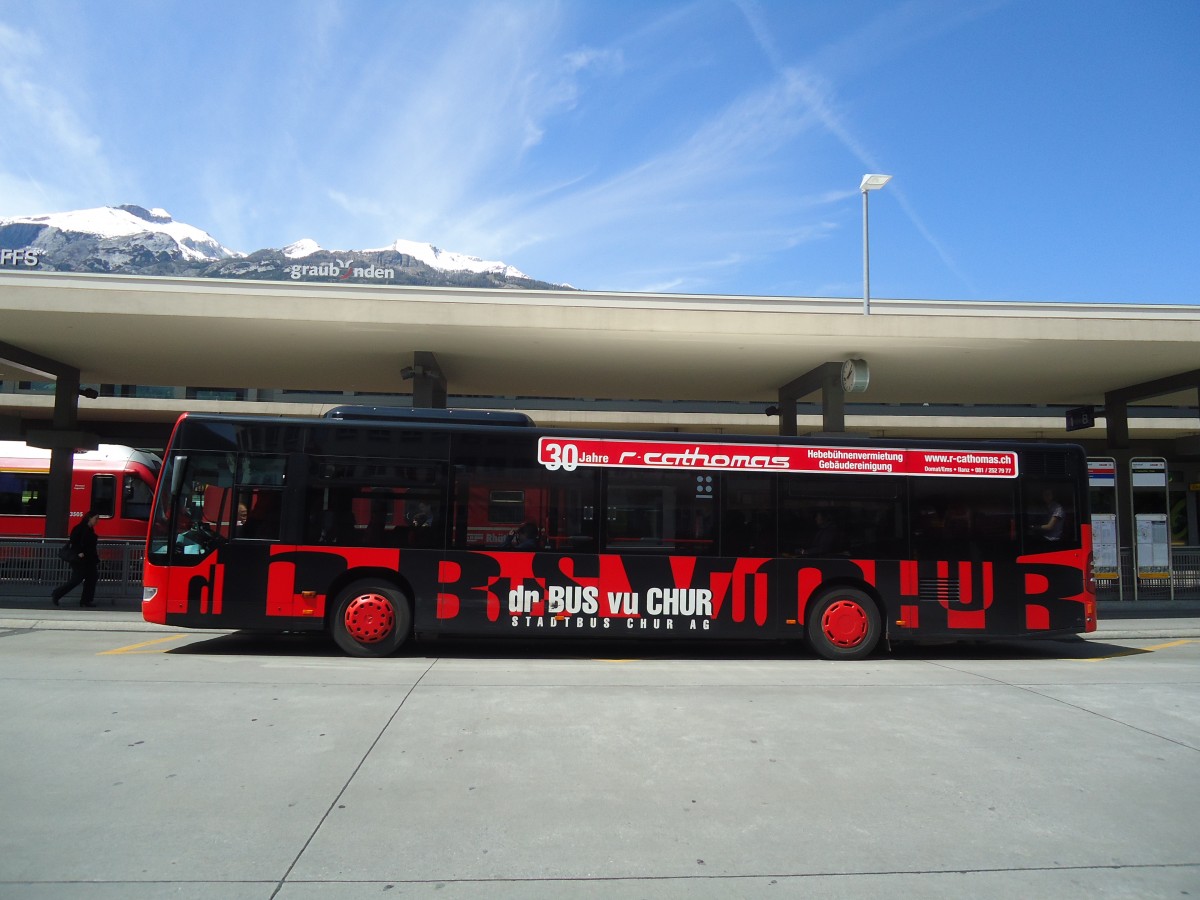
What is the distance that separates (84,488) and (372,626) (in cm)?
1535

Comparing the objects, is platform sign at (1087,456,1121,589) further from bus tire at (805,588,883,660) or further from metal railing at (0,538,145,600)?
metal railing at (0,538,145,600)

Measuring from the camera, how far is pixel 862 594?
10.0m

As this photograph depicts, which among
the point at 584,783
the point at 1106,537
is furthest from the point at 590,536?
the point at 1106,537

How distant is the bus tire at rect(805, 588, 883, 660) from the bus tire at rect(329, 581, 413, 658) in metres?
5.26

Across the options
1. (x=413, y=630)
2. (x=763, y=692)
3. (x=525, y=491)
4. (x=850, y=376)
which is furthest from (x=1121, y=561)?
(x=413, y=630)

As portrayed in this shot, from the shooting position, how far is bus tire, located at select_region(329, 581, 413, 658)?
9.55 meters

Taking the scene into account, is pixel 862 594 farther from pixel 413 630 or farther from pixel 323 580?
pixel 323 580

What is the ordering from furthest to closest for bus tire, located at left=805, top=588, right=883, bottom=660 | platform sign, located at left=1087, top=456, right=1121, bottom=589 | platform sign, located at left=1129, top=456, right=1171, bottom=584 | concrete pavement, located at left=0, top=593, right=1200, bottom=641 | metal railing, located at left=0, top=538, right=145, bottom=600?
platform sign, located at left=1129, top=456, right=1171, bottom=584, platform sign, located at left=1087, top=456, right=1121, bottom=589, metal railing, located at left=0, top=538, right=145, bottom=600, concrete pavement, located at left=0, top=593, right=1200, bottom=641, bus tire, located at left=805, top=588, right=883, bottom=660

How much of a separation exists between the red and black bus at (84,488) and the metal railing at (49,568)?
18.8ft

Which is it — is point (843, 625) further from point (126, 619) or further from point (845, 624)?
point (126, 619)

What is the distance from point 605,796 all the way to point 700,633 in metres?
5.13

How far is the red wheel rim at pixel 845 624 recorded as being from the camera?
995 cm

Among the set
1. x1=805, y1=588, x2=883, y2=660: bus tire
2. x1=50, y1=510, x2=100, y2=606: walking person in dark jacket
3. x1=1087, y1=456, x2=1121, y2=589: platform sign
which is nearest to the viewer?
x1=805, y1=588, x2=883, y2=660: bus tire

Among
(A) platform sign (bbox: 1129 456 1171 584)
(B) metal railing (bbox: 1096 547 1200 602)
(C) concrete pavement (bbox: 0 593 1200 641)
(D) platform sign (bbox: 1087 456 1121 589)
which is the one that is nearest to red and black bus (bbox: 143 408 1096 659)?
(C) concrete pavement (bbox: 0 593 1200 641)
